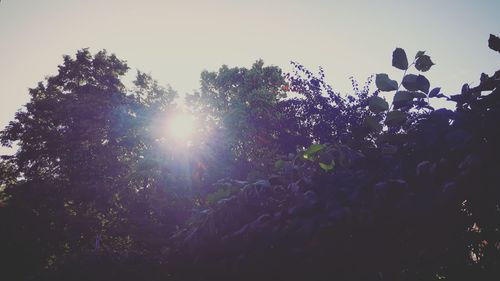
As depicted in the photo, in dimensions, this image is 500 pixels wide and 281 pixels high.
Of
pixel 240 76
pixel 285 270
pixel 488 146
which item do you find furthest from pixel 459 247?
pixel 240 76

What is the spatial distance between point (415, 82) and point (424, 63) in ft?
0.34

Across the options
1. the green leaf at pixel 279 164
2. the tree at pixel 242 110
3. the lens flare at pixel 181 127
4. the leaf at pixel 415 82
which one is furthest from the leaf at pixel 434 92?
the lens flare at pixel 181 127

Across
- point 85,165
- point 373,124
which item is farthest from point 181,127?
point 373,124

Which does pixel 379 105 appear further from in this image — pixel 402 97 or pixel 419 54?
pixel 419 54

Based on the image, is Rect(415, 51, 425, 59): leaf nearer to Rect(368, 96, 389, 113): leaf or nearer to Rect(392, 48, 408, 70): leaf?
Rect(392, 48, 408, 70): leaf

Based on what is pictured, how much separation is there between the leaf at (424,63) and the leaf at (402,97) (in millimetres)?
133

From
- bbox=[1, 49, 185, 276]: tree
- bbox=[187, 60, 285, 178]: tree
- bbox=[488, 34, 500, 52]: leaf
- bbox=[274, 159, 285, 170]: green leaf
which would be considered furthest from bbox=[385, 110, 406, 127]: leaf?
bbox=[1, 49, 185, 276]: tree

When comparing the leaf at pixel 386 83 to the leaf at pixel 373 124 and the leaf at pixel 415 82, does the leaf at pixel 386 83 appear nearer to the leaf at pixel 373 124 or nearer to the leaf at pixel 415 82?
the leaf at pixel 415 82

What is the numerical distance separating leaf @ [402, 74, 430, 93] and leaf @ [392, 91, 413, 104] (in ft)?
0.07

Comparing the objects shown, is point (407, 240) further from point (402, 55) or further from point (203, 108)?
point (203, 108)

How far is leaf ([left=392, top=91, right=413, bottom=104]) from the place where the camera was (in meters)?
1.15

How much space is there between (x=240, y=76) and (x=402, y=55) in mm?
21809

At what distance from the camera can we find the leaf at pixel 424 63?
1.19 metres

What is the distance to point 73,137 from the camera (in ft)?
60.4
